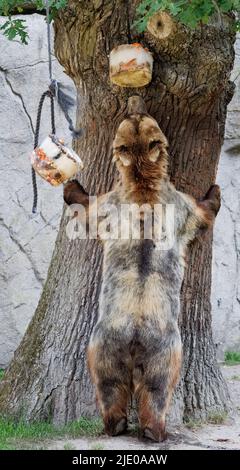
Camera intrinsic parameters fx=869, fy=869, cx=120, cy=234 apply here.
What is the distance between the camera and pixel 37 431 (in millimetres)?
6516

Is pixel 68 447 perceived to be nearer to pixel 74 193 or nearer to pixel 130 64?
pixel 74 193

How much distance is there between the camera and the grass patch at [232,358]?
34.7 ft

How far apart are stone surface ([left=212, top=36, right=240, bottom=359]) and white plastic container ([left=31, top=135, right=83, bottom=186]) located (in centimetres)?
541

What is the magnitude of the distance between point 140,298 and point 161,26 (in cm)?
197

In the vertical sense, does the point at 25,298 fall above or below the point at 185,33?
below

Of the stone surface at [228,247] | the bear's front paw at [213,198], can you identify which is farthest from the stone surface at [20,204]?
the bear's front paw at [213,198]

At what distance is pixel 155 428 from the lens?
19.8ft

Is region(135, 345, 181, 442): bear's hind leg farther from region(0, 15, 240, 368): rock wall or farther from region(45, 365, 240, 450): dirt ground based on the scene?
region(0, 15, 240, 368): rock wall

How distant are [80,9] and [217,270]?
16.9ft

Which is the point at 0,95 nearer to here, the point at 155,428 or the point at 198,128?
the point at 198,128

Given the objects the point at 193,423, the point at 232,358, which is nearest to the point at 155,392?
the point at 193,423

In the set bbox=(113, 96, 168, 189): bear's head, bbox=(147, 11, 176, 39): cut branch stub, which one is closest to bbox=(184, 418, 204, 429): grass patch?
bbox=(113, 96, 168, 189): bear's head
